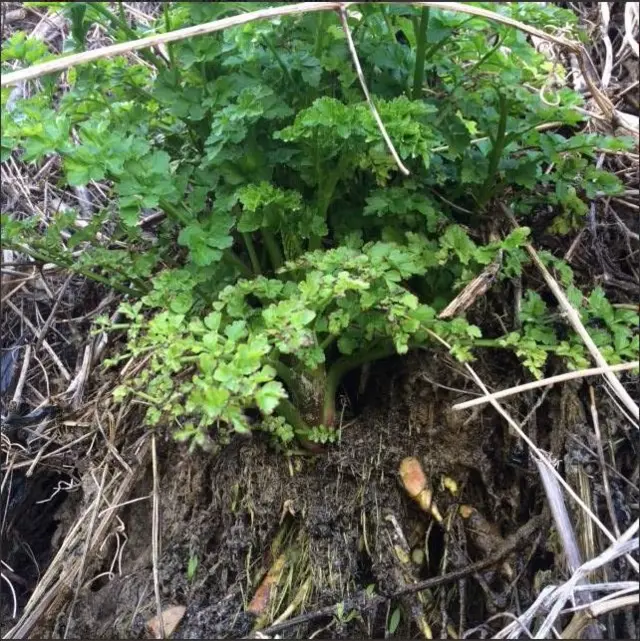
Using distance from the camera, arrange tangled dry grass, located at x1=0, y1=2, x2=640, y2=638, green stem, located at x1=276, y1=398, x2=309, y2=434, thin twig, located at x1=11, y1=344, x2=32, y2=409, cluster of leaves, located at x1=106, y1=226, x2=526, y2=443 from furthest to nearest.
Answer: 1. thin twig, located at x1=11, y1=344, x2=32, y2=409
2. green stem, located at x1=276, y1=398, x2=309, y2=434
3. tangled dry grass, located at x1=0, y1=2, x2=640, y2=638
4. cluster of leaves, located at x1=106, y1=226, x2=526, y2=443

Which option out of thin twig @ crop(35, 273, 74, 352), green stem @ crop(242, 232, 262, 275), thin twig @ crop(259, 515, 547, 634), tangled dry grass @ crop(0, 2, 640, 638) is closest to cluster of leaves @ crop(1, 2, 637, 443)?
green stem @ crop(242, 232, 262, 275)

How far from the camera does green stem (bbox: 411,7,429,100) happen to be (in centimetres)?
130

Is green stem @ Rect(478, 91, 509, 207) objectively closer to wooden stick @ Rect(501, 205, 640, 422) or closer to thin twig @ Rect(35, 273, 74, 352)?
wooden stick @ Rect(501, 205, 640, 422)

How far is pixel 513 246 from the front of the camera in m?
1.34

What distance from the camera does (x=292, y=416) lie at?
1455 millimetres

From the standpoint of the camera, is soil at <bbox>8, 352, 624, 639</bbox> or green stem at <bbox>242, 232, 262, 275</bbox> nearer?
soil at <bbox>8, 352, 624, 639</bbox>

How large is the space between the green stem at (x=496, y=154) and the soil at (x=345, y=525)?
0.37 m

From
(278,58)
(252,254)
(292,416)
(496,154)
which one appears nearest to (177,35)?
(278,58)

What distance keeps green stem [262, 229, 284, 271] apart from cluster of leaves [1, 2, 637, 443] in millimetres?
18

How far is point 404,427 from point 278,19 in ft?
2.83

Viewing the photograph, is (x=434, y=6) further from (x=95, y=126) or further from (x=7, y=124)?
(x=7, y=124)

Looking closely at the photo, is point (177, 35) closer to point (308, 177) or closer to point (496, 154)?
point (308, 177)

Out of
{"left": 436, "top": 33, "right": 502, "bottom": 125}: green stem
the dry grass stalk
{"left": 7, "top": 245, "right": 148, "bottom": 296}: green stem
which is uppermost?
{"left": 436, "top": 33, "right": 502, "bottom": 125}: green stem

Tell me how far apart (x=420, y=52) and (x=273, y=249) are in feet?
1.61
